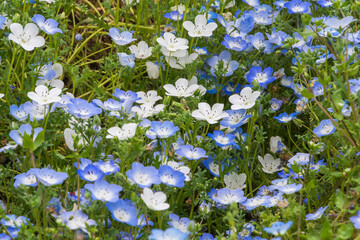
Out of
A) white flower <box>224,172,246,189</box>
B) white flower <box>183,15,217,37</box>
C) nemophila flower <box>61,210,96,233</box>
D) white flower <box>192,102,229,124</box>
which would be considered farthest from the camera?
white flower <box>183,15,217,37</box>

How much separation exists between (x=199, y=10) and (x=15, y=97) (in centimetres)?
108

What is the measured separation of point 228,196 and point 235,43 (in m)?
0.89

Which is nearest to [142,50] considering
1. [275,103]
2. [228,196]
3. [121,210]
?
[275,103]

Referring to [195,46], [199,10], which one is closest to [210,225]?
[195,46]

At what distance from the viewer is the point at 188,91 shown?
2.50m

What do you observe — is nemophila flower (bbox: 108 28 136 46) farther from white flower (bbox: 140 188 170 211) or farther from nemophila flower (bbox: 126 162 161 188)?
white flower (bbox: 140 188 170 211)

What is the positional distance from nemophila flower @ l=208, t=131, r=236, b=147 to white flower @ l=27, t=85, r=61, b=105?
2.31ft

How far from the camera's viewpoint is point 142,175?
1.87m

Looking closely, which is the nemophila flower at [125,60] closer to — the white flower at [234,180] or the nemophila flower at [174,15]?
the nemophila flower at [174,15]

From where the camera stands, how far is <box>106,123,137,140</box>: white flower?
202cm

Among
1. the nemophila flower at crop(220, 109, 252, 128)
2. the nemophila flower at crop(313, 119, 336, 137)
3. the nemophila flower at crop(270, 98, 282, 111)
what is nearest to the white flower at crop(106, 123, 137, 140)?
the nemophila flower at crop(220, 109, 252, 128)

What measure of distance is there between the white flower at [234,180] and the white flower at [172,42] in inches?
26.9

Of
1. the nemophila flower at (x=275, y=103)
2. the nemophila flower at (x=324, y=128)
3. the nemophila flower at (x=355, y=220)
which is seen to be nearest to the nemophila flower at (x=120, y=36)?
the nemophila flower at (x=275, y=103)

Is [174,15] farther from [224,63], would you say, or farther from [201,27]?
[224,63]
